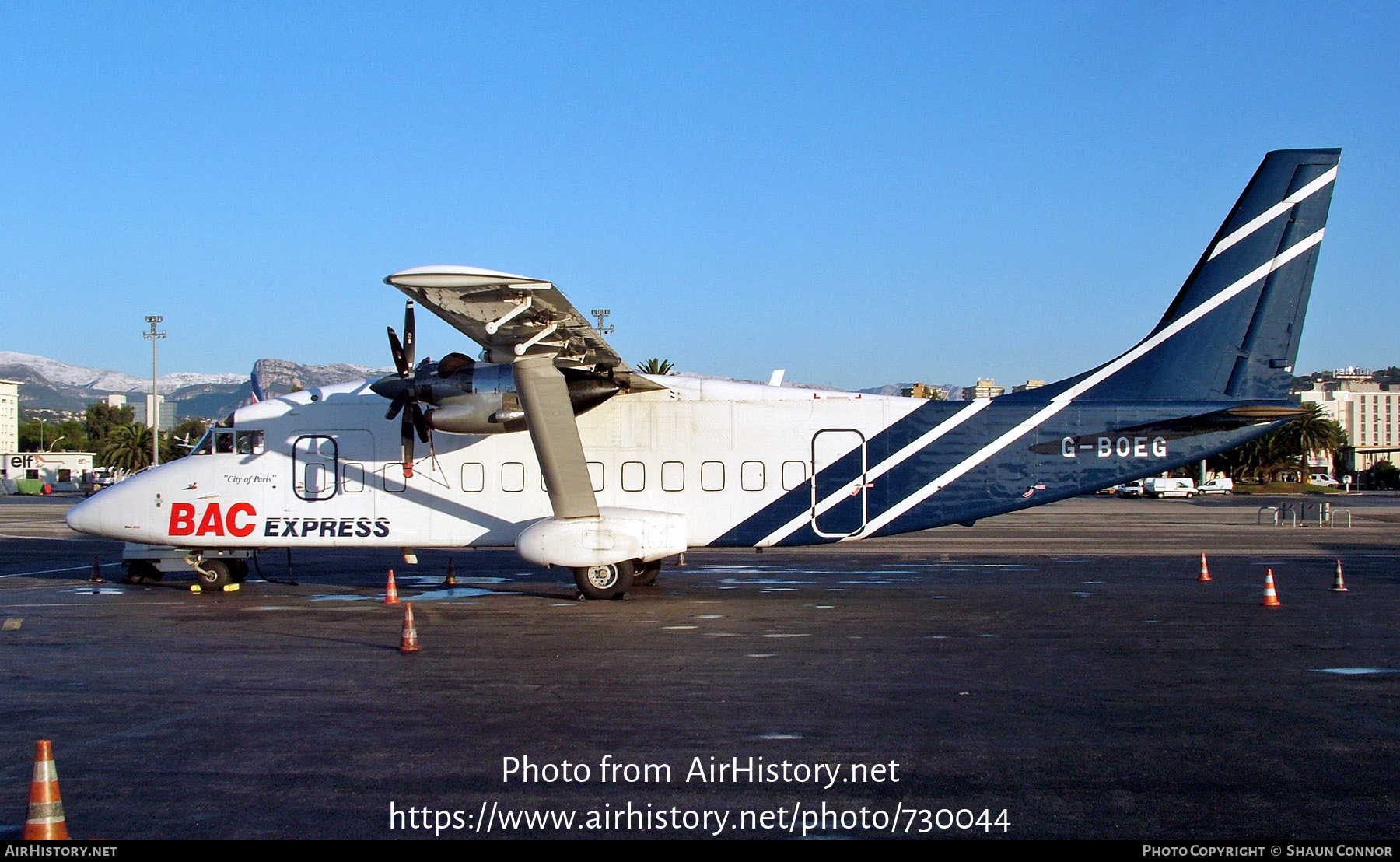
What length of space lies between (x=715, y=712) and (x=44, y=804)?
521 centimetres

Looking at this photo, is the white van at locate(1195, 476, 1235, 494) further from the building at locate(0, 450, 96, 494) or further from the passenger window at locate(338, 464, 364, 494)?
the building at locate(0, 450, 96, 494)

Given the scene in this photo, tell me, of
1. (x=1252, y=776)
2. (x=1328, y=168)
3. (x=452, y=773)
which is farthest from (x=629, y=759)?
(x=1328, y=168)

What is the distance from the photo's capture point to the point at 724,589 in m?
18.7

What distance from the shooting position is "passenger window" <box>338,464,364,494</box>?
18109mm

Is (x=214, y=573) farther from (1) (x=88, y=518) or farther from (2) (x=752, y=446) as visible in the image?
(2) (x=752, y=446)

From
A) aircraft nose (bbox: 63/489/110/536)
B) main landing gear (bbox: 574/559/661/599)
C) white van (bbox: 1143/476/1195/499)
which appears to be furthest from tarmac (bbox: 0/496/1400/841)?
white van (bbox: 1143/476/1195/499)

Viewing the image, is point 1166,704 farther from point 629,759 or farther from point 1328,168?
point 1328,168

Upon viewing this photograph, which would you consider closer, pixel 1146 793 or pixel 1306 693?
pixel 1146 793

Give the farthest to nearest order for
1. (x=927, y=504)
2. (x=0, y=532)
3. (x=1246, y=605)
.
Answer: (x=0, y=532) → (x=927, y=504) → (x=1246, y=605)

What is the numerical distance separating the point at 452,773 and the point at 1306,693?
786 centimetres

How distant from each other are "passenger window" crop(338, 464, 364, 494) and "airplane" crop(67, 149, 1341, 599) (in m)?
0.04

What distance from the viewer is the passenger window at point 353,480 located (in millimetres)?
18109

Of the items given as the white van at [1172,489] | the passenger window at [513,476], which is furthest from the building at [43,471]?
the passenger window at [513,476]

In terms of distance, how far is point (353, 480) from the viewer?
1814cm
